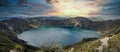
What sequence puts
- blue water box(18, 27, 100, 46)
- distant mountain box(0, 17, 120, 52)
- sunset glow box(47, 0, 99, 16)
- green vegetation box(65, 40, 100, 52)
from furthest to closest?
sunset glow box(47, 0, 99, 16) < distant mountain box(0, 17, 120, 52) < green vegetation box(65, 40, 100, 52) < blue water box(18, 27, 100, 46)

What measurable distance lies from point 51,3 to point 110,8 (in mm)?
3530

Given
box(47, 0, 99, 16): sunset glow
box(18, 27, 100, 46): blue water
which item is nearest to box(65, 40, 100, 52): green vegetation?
box(18, 27, 100, 46): blue water

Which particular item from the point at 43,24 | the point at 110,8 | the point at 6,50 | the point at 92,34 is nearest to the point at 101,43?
the point at 92,34

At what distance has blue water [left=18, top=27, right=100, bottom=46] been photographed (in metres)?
21.4

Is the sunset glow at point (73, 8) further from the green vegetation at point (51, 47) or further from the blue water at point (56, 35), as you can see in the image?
the green vegetation at point (51, 47)

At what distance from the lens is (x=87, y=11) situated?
2195 cm

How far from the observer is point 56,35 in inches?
847

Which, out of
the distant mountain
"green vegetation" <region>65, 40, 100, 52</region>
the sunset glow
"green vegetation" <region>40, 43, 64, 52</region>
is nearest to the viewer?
"green vegetation" <region>40, 43, 64, 52</region>

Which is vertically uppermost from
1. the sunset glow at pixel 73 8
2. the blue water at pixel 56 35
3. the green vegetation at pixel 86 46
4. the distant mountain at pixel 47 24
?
the sunset glow at pixel 73 8

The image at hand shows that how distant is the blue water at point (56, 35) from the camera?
21.4 m

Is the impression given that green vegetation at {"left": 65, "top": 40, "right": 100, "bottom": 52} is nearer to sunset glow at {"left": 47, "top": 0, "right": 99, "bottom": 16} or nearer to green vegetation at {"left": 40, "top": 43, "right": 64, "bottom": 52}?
green vegetation at {"left": 40, "top": 43, "right": 64, "bottom": 52}

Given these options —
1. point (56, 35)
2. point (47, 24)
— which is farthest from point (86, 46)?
point (47, 24)

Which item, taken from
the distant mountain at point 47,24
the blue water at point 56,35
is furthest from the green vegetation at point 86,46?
the distant mountain at point 47,24

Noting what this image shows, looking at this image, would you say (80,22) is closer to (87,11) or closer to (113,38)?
(87,11)
